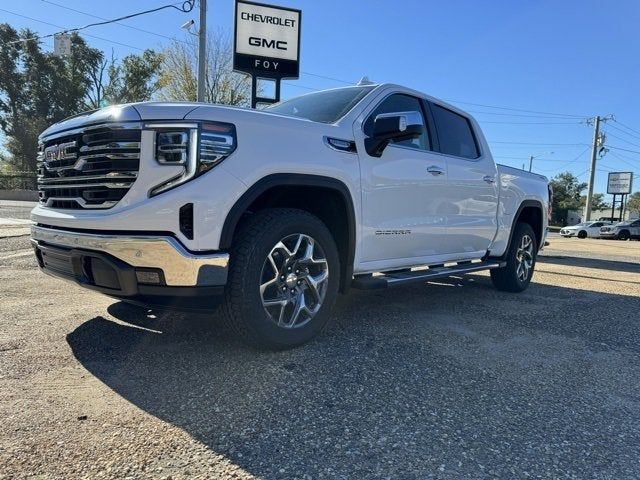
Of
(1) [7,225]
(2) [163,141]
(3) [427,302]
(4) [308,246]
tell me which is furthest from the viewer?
(1) [7,225]

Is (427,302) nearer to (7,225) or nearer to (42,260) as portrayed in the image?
(42,260)

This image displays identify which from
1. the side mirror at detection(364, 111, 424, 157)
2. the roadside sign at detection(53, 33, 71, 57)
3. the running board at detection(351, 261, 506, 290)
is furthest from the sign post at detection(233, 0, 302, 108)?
the roadside sign at detection(53, 33, 71, 57)

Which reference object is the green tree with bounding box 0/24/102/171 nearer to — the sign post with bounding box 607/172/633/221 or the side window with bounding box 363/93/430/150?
the side window with bounding box 363/93/430/150

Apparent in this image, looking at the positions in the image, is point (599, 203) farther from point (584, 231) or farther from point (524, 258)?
point (524, 258)

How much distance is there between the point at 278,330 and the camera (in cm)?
316

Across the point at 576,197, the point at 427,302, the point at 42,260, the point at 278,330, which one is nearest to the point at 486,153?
the point at 427,302

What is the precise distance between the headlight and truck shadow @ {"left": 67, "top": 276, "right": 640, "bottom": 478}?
1.17 metres

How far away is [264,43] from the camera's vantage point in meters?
12.9

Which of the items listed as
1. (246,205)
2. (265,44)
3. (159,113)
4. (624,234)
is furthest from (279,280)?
(624,234)

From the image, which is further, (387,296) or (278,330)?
(387,296)

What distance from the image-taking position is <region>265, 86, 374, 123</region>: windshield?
3894mm

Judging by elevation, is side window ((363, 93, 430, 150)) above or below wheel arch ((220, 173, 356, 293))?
above

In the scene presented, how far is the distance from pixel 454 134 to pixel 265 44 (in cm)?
916

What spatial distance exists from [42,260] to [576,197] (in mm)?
98411
